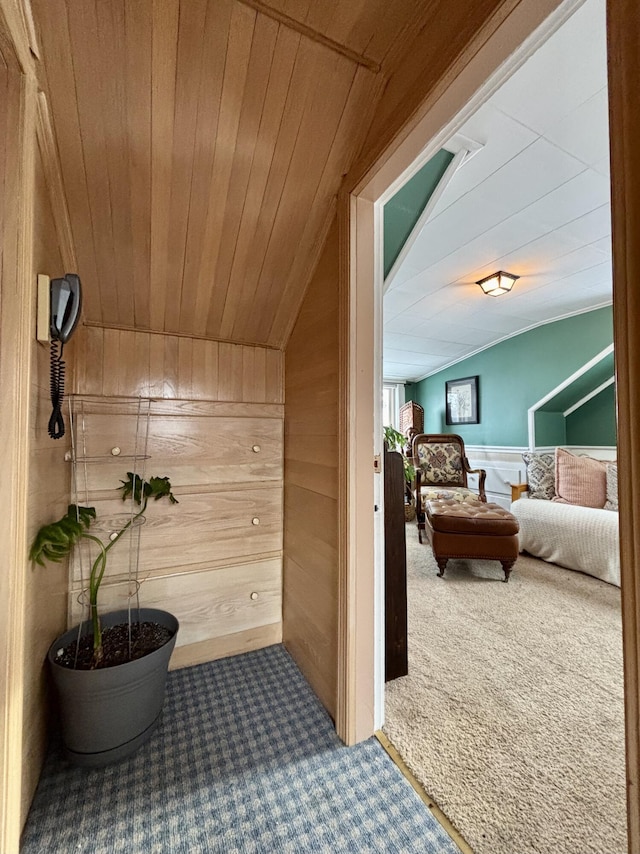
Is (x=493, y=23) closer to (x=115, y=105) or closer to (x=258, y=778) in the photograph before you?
(x=115, y=105)

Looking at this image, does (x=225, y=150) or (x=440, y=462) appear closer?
(x=225, y=150)

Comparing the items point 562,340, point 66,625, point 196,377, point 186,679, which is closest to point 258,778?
point 186,679

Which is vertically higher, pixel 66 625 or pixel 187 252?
pixel 187 252

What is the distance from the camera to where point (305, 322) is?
171 centimetres

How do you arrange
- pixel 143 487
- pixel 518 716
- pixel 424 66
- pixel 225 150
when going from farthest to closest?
pixel 143 487, pixel 518 716, pixel 225 150, pixel 424 66

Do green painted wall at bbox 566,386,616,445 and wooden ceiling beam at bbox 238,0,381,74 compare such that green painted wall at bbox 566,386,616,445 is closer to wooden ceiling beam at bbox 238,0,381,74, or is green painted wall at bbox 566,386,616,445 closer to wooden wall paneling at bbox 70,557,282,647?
wooden wall paneling at bbox 70,557,282,647

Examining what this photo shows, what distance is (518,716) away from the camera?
1.43 m

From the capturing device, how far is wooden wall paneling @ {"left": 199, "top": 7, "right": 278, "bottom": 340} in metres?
1.00

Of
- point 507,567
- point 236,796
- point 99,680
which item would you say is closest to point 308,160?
point 99,680

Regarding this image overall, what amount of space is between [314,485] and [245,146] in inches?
51.8

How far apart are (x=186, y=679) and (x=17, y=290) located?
170cm

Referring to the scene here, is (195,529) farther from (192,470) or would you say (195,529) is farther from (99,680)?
(99,680)

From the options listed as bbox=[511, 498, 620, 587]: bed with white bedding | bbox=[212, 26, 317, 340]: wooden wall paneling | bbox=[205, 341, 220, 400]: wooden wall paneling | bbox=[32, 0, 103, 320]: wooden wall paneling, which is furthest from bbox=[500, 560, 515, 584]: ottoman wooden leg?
bbox=[32, 0, 103, 320]: wooden wall paneling

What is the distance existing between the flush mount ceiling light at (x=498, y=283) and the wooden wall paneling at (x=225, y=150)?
2.33 metres
